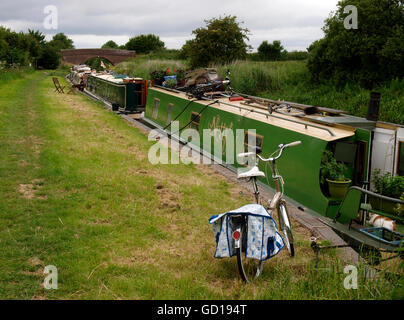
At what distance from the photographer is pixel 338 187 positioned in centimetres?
608

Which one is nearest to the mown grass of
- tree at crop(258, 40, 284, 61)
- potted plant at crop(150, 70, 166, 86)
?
potted plant at crop(150, 70, 166, 86)

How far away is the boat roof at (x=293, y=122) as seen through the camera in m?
6.36

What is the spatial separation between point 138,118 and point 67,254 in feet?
40.4

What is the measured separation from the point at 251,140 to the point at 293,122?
108 cm

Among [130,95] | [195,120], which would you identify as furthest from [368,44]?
[130,95]

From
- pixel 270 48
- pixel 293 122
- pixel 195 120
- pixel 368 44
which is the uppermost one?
pixel 270 48

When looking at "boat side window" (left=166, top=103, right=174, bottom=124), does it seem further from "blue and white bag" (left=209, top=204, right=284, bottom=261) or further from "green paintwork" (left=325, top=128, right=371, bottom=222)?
"blue and white bag" (left=209, top=204, right=284, bottom=261)

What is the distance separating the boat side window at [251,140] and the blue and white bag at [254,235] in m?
4.13

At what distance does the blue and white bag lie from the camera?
378 cm

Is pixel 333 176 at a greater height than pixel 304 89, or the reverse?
pixel 304 89

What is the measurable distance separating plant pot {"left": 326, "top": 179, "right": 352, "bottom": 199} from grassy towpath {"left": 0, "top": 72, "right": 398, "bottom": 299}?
2.74ft

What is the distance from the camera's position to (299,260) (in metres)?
4.61

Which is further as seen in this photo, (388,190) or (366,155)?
(366,155)

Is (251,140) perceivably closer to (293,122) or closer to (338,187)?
(293,122)
